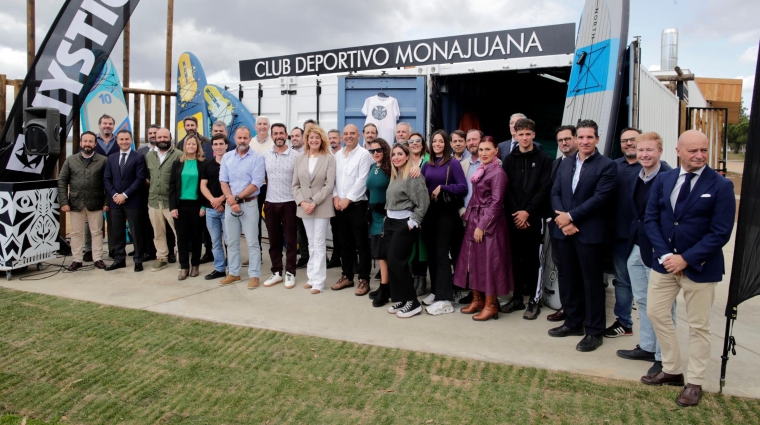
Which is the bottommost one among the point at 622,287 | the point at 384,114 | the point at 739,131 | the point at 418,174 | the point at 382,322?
the point at 382,322

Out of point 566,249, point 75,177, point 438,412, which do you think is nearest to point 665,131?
point 566,249

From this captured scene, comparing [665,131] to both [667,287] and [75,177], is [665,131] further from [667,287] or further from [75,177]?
[75,177]

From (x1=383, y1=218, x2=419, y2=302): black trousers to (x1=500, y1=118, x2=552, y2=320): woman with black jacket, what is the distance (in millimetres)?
933

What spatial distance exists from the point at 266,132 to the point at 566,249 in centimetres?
416

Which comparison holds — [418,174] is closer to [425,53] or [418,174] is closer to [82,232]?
[425,53]

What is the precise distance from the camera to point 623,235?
4199 millimetres

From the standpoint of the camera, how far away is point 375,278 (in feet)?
21.2

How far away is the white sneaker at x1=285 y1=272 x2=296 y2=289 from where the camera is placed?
5840 millimetres

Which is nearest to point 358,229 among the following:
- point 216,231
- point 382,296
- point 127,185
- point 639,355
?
point 382,296

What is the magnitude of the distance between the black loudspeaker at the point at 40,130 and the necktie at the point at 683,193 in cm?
680

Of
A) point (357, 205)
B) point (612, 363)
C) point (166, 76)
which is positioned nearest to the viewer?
point (612, 363)

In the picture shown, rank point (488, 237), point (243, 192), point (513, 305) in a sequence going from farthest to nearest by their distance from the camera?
point (243, 192), point (513, 305), point (488, 237)

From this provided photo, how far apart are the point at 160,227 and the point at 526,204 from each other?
4.58m

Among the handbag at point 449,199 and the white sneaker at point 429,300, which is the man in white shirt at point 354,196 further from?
the handbag at point 449,199
